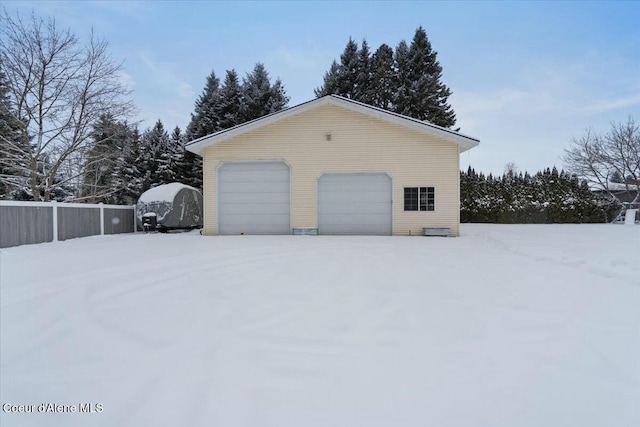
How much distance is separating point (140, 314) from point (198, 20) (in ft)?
40.5

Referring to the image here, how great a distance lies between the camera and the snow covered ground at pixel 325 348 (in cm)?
187

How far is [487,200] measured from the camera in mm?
20688

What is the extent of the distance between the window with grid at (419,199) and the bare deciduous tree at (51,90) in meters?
14.2

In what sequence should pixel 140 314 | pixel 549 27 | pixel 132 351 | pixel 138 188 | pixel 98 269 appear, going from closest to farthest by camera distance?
1. pixel 132 351
2. pixel 140 314
3. pixel 98 269
4. pixel 549 27
5. pixel 138 188

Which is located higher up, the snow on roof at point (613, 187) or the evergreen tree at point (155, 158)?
the evergreen tree at point (155, 158)

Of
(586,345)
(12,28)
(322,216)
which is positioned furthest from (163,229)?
(586,345)

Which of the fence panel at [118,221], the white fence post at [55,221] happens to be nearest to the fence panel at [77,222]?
Answer: the white fence post at [55,221]

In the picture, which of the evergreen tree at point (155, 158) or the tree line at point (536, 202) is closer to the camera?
the tree line at point (536, 202)

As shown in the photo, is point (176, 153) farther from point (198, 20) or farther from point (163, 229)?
point (198, 20)

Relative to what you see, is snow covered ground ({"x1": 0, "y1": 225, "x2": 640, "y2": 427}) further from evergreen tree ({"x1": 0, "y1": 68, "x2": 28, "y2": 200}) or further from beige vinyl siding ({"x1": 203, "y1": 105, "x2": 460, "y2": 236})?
evergreen tree ({"x1": 0, "y1": 68, "x2": 28, "y2": 200})

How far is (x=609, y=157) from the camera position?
21219mm

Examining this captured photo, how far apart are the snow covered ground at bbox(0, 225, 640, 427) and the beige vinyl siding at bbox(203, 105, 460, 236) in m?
6.79

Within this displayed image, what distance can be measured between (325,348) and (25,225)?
35.1ft

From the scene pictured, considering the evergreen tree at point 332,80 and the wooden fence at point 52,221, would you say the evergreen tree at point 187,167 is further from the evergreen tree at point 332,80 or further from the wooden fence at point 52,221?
the evergreen tree at point 332,80
